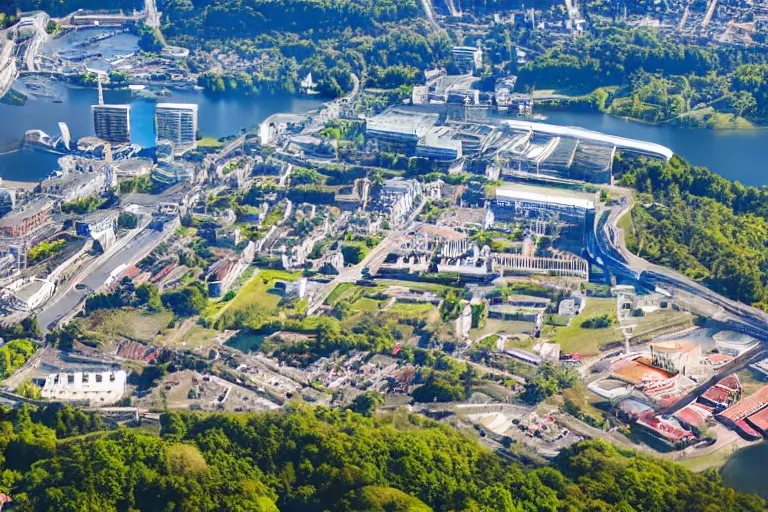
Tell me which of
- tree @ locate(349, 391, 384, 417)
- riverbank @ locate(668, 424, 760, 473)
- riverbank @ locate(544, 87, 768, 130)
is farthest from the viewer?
riverbank @ locate(544, 87, 768, 130)

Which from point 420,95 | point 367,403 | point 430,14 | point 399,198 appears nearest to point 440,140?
point 399,198

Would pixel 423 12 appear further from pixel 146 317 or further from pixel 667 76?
pixel 146 317

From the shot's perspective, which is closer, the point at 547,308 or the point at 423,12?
the point at 547,308

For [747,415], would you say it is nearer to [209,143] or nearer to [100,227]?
[100,227]

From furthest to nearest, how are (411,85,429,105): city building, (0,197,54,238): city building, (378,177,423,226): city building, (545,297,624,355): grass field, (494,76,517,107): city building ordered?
(494,76,517,107): city building, (411,85,429,105): city building, (378,177,423,226): city building, (0,197,54,238): city building, (545,297,624,355): grass field

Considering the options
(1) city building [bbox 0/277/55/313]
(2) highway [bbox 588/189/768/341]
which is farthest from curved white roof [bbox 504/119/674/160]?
(1) city building [bbox 0/277/55/313]

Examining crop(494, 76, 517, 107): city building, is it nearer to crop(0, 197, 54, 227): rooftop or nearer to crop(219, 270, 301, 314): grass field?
crop(219, 270, 301, 314): grass field

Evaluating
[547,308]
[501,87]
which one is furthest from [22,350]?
[501,87]

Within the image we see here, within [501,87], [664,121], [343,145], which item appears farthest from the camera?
[501,87]
